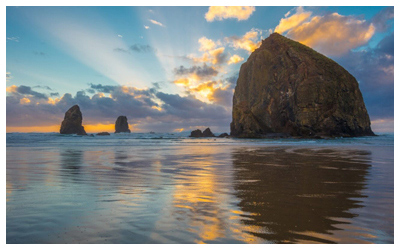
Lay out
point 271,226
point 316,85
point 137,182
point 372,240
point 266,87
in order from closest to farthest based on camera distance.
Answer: point 372,240 < point 271,226 < point 137,182 < point 316,85 < point 266,87

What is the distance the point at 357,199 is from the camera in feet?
19.1

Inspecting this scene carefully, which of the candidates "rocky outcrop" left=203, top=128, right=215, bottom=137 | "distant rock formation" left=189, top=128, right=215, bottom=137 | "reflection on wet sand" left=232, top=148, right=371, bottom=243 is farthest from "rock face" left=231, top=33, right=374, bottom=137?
"reflection on wet sand" left=232, top=148, right=371, bottom=243

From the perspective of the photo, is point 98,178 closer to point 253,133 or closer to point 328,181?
point 328,181

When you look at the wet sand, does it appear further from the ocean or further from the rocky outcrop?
the rocky outcrop

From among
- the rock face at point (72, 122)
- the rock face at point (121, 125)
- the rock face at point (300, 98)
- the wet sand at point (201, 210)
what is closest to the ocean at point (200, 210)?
the wet sand at point (201, 210)

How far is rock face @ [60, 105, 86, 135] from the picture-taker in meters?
100

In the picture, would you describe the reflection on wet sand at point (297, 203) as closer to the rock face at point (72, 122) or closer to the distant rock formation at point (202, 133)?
the distant rock formation at point (202, 133)

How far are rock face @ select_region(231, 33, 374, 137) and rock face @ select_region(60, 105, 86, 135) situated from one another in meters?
64.7

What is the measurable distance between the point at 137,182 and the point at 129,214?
3.40 m

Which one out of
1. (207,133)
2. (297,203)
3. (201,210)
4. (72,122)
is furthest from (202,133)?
(201,210)

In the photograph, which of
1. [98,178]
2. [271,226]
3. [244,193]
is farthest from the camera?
[98,178]

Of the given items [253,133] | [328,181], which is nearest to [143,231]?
[328,181]

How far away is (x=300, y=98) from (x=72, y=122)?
87.2 metres

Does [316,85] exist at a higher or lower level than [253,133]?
higher
